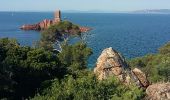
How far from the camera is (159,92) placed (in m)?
20.4

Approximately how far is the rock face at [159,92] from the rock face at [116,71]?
7.82 feet

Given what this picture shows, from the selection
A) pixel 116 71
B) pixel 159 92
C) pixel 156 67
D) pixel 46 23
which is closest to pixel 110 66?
pixel 116 71

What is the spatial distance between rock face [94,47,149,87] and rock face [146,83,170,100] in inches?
93.8

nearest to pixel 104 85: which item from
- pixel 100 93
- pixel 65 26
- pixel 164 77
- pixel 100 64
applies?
pixel 100 93

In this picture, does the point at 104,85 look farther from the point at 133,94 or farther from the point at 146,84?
the point at 146,84

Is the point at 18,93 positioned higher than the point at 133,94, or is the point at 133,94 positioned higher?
the point at 133,94

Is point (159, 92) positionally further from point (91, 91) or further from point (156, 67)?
point (156, 67)

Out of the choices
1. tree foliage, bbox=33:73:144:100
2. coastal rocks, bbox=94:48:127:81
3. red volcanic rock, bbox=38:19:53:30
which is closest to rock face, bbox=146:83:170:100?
tree foliage, bbox=33:73:144:100

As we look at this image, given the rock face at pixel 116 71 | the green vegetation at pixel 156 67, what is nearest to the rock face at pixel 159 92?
the rock face at pixel 116 71

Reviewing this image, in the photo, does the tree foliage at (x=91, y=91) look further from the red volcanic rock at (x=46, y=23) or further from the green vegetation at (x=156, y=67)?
the red volcanic rock at (x=46, y=23)

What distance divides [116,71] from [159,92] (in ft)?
12.4

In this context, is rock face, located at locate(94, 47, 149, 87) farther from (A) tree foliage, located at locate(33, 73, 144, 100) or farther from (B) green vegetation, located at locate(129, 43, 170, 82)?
(B) green vegetation, located at locate(129, 43, 170, 82)

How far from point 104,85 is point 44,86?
4.36m

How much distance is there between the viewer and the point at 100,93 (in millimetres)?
19797
